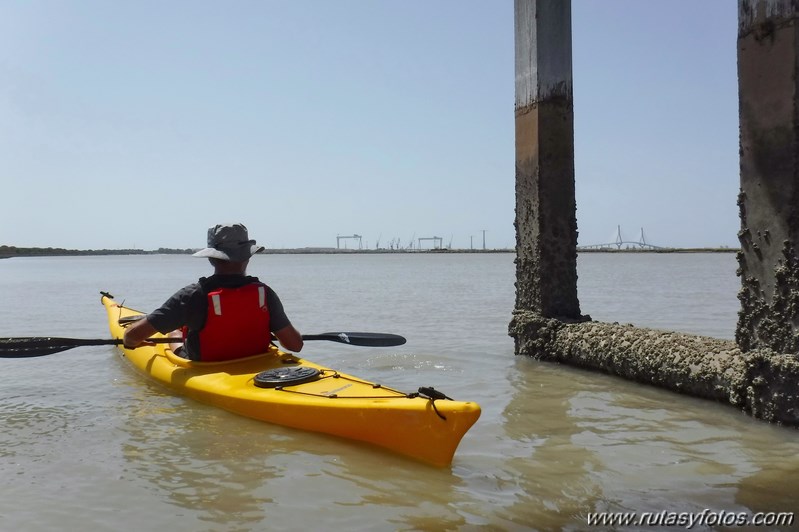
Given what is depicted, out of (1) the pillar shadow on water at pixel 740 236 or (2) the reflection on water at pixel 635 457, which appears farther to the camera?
(1) the pillar shadow on water at pixel 740 236

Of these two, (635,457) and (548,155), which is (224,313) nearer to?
(635,457)

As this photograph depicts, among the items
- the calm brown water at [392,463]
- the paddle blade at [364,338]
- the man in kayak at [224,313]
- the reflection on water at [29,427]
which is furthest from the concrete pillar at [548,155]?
the reflection on water at [29,427]

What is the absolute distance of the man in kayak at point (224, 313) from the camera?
16.2 ft

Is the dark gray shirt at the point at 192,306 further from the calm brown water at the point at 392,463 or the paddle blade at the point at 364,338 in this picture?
the paddle blade at the point at 364,338

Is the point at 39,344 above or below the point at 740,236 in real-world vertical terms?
below

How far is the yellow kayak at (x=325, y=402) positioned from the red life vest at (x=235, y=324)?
0.09m

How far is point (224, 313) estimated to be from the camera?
5129mm

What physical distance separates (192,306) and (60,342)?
1967 millimetres

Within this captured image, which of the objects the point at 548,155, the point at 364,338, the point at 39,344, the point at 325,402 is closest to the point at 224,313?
the point at 325,402

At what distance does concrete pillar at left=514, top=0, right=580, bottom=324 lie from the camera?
646 centimetres

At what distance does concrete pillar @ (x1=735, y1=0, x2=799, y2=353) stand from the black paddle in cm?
307

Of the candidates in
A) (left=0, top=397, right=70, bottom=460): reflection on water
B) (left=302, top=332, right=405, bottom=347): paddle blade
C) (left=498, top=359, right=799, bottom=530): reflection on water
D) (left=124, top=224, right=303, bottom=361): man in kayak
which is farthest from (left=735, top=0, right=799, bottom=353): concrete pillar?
(left=0, top=397, right=70, bottom=460): reflection on water

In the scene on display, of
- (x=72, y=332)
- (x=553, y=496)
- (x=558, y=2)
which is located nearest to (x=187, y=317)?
(x=553, y=496)

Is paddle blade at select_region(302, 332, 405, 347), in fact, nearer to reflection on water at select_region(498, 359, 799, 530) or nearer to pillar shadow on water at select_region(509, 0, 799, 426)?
reflection on water at select_region(498, 359, 799, 530)
